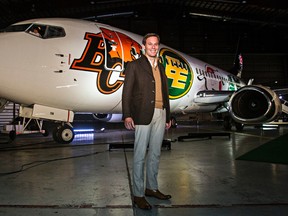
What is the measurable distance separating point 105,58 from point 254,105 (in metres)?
4.65

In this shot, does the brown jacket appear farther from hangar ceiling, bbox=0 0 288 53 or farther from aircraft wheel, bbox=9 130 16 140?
hangar ceiling, bbox=0 0 288 53

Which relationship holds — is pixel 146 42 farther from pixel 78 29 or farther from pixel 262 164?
pixel 78 29

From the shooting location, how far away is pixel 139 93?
2531mm

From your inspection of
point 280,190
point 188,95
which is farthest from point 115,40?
point 280,190

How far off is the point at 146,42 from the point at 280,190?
6.39 ft

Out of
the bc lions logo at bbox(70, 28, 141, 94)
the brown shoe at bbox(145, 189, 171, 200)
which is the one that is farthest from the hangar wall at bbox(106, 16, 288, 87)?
the brown shoe at bbox(145, 189, 171, 200)

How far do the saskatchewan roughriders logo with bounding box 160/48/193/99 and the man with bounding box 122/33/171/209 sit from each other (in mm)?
4707

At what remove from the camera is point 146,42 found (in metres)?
2.61

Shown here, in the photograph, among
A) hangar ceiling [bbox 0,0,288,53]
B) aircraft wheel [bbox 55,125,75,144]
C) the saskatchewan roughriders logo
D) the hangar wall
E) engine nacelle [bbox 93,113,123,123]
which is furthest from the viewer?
the hangar wall

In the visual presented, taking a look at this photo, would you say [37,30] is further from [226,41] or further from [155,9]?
[226,41]

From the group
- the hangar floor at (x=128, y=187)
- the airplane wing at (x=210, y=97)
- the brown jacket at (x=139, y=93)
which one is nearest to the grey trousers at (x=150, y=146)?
the brown jacket at (x=139, y=93)

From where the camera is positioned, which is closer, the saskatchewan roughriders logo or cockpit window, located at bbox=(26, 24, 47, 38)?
cockpit window, located at bbox=(26, 24, 47, 38)

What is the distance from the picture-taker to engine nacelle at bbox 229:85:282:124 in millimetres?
6934

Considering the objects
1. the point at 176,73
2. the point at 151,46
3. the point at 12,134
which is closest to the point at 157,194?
the point at 151,46
